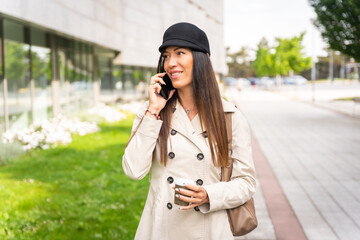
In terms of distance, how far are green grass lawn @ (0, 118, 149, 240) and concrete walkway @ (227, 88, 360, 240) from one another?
5.67 feet

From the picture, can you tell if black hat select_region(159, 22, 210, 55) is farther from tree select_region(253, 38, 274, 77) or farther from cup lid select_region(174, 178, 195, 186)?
tree select_region(253, 38, 274, 77)

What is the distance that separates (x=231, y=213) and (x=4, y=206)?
4.55 metres

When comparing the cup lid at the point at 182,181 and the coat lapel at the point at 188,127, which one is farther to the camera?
the coat lapel at the point at 188,127

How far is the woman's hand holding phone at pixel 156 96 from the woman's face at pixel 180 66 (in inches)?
2.8

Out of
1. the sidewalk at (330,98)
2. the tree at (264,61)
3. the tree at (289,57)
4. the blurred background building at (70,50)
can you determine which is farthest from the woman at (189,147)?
the tree at (264,61)

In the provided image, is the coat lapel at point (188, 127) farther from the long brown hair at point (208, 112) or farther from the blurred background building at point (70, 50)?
the blurred background building at point (70, 50)

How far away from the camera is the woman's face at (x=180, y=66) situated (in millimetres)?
2377

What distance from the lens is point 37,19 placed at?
11.3m

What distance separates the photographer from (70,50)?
1872cm

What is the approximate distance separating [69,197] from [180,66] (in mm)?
4785

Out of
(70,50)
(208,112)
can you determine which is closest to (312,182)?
(208,112)

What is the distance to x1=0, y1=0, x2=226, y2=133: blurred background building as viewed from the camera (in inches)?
463

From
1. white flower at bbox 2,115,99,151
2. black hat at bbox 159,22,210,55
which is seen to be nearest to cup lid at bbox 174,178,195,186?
black hat at bbox 159,22,210,55

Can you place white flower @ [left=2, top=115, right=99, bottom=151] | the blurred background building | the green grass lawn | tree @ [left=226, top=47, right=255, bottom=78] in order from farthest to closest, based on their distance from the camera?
tree @ [left=226, top=47, right=255, bottom=78]
the blurred background building
white flower @ [left=2, top=115, right=99, bottom=151]
the green grass lawn
